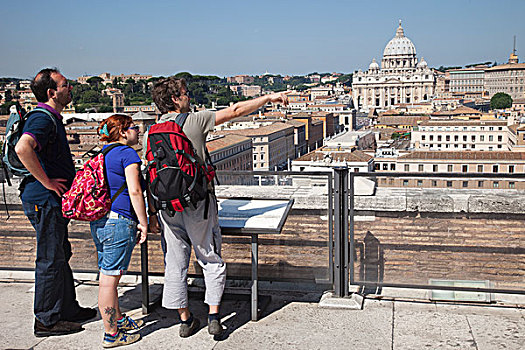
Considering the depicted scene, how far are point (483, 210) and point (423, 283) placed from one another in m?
0.45

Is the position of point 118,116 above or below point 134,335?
above

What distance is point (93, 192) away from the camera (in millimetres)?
2512

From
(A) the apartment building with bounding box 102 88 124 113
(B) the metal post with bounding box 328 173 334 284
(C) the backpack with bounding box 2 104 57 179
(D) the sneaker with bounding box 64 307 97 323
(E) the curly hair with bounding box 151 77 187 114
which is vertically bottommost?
(A) the apartment building with bounding box 102 88 124 113

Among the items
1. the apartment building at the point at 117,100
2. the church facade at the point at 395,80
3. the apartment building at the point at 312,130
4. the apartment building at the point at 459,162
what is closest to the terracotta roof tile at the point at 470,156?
the apartment building at the point at 459,162

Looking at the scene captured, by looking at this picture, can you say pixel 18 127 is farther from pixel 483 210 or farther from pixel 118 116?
pixel 483 210

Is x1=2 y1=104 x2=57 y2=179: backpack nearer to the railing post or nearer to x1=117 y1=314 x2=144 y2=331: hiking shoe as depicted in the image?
x1=117 y1=314 x2=144 y2=331: hiking shoe

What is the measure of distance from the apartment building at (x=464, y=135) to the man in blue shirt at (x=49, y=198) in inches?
1870

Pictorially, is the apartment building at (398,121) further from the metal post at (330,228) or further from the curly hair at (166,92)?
the curly hair at (166,92)

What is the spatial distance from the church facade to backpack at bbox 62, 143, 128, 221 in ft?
363

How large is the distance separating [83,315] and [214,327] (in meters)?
0.69

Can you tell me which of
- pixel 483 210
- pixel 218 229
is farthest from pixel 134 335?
pixel 483 210

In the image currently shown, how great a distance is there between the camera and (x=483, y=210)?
2.93m

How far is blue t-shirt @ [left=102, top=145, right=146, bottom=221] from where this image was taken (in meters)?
2.49

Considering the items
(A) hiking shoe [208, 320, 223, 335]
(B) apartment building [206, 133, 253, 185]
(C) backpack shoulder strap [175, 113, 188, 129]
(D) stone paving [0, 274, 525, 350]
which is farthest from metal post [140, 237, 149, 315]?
(B) apartment building [206, 133, 253, 185]
